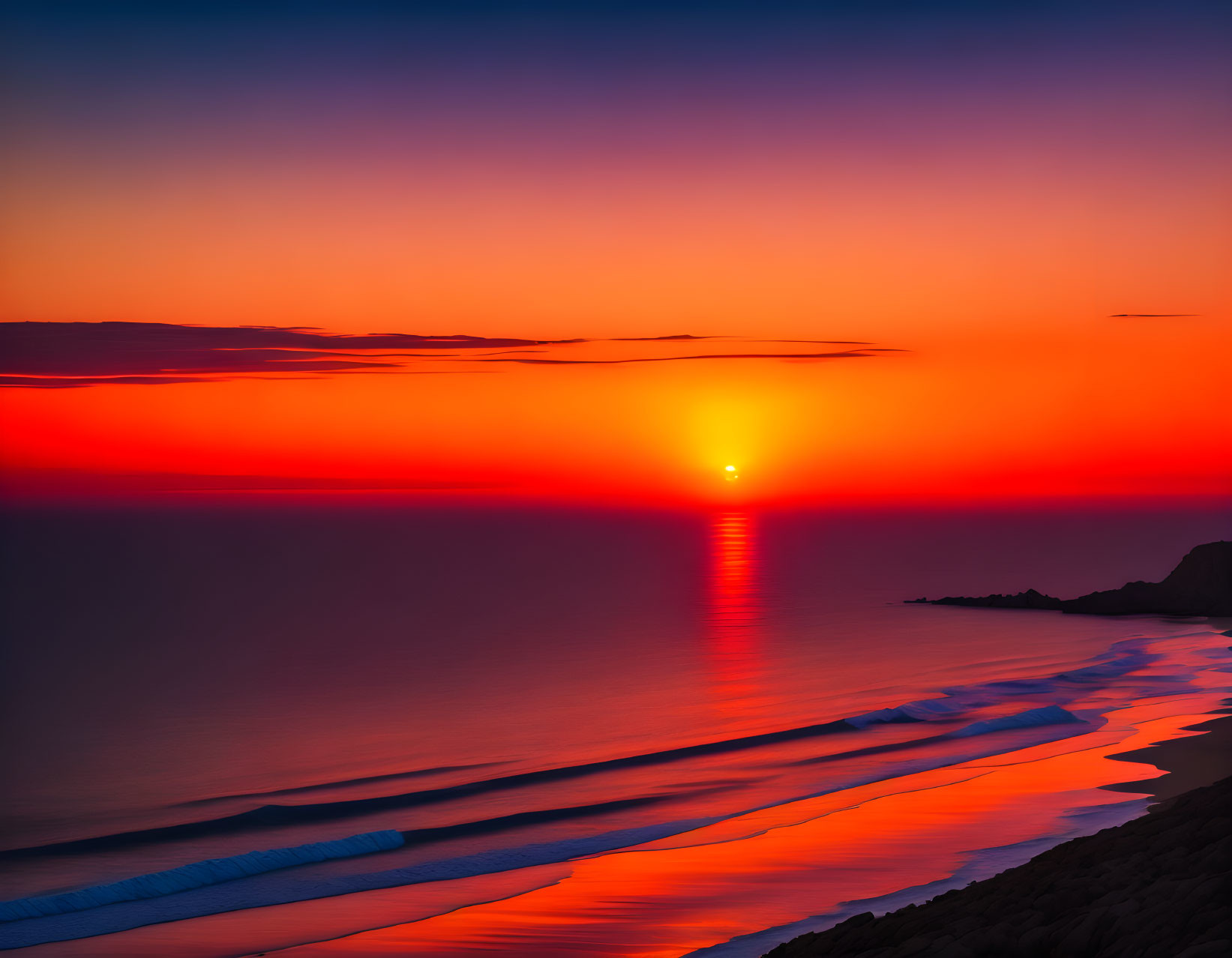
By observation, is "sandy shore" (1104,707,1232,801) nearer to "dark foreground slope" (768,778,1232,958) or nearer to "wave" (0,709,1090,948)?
"wave" (0,709,1090,948)

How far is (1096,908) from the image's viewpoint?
9477mm

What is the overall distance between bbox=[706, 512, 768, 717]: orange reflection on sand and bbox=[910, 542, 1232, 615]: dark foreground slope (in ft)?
60.1

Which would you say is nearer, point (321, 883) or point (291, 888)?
point (291, 888)

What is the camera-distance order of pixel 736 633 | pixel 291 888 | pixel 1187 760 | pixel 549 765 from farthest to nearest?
pixel 736 633 → pixel 549 765 → pixel 1187 760 → pixel 291 888

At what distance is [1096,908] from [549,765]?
18.7 metres

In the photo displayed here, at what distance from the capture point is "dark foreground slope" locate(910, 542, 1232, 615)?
5822 cm

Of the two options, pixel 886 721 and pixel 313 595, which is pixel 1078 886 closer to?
pixel 886 721

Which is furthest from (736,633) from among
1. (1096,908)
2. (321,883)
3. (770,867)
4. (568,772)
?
(1096,908)

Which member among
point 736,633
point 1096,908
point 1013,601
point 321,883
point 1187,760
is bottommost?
point 1187,760

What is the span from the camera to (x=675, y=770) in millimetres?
26234

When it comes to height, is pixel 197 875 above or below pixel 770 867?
above

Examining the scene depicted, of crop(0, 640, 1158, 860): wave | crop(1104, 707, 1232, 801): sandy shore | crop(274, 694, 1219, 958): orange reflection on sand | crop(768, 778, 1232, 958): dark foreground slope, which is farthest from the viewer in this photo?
crop(0, 640, 1158, 860): wave

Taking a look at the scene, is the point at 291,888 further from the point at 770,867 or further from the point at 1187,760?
the point at 1187,760

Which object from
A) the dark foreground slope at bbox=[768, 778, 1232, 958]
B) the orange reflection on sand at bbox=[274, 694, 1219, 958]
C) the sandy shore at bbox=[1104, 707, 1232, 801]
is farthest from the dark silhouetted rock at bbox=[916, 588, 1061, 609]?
the dark foreground slope at bbox=[768, 778, 1232, 958]
